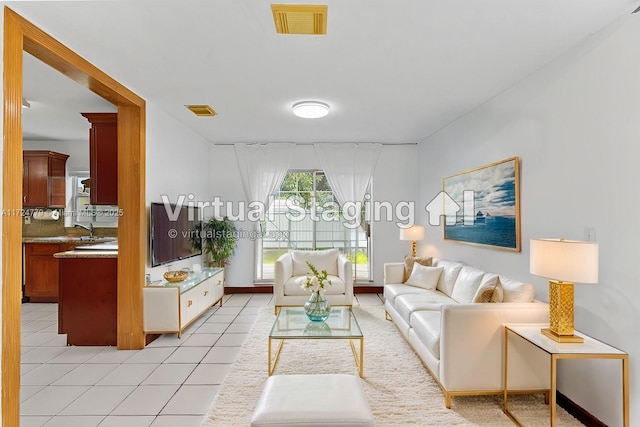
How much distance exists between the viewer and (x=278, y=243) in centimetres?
620

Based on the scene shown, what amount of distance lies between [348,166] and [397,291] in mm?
2596

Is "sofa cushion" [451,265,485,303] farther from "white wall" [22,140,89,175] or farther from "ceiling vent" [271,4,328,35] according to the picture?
"white wall" [22,140,89,175]

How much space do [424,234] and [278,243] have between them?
2.55m

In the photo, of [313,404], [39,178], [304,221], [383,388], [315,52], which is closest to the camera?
[313,404]

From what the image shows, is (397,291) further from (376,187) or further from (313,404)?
(313,404)

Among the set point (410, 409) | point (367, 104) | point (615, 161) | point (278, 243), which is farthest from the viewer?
point (278, 243)

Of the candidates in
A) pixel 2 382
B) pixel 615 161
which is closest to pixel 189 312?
pixel 2 382

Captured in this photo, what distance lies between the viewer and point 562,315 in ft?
7.11

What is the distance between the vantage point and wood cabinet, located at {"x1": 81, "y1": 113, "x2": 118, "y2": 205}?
12.1 ft

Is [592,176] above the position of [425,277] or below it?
above

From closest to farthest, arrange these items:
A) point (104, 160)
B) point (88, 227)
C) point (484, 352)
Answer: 1. point (484, 352)
2. point (104, 160)
3. point (88, 227)

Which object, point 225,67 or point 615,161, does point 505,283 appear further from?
point 225,67

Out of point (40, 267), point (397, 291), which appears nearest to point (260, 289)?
point (397, 291)

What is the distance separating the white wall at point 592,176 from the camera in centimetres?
209
